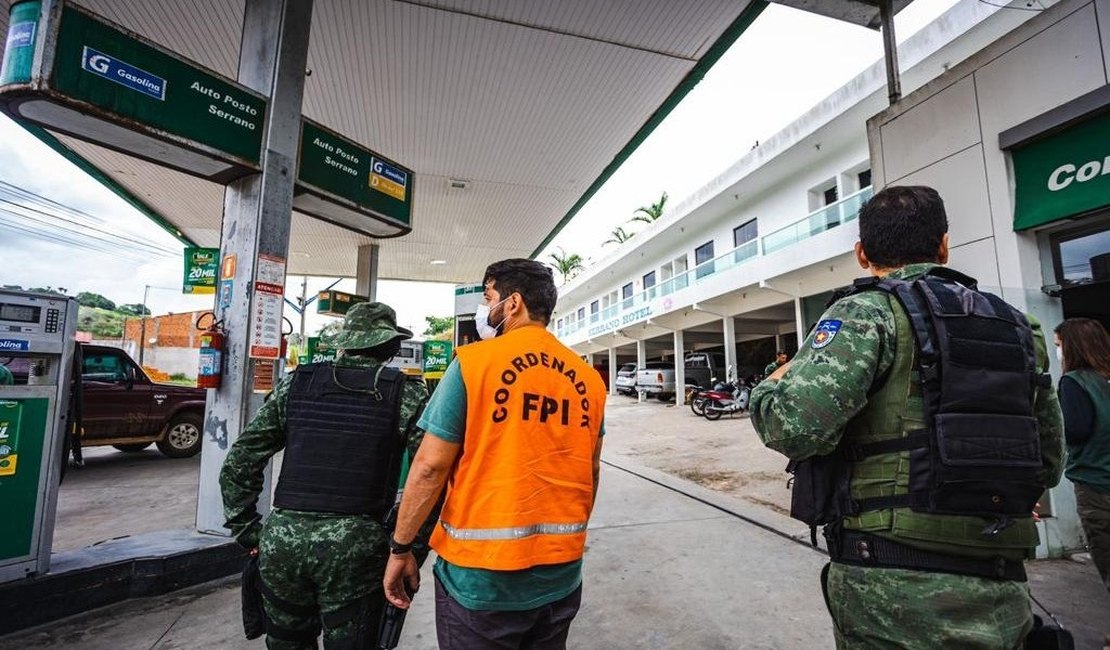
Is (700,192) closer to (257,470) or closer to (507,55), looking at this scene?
(507,55)

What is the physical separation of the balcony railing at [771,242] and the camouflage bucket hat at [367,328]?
7.72 meters

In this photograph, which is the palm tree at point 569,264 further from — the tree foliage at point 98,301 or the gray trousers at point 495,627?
the tree foliage at point 98,301

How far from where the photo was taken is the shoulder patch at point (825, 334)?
4.20 feet

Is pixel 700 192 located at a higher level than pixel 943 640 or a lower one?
higher

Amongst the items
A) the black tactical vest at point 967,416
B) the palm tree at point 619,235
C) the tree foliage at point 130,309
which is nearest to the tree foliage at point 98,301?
the tree foliage at point 130,309

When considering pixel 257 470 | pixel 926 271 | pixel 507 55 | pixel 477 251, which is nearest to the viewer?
pixel 926 271

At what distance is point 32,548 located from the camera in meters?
2.74

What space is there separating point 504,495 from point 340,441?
2.52 feet

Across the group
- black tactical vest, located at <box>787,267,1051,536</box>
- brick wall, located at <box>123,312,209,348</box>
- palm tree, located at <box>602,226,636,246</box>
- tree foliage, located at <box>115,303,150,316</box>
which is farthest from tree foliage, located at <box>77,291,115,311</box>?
black tactical vest, located at <box>787,267,1051,536</box>

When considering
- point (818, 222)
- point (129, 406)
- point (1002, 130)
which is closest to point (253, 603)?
point (1002, 130)

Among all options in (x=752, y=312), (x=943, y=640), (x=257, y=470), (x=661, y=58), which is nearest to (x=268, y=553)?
(x=257, y=470)

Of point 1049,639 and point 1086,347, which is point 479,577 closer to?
point 1049,639

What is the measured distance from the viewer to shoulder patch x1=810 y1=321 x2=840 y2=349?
4.20 ft

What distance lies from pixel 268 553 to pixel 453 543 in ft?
2.57
